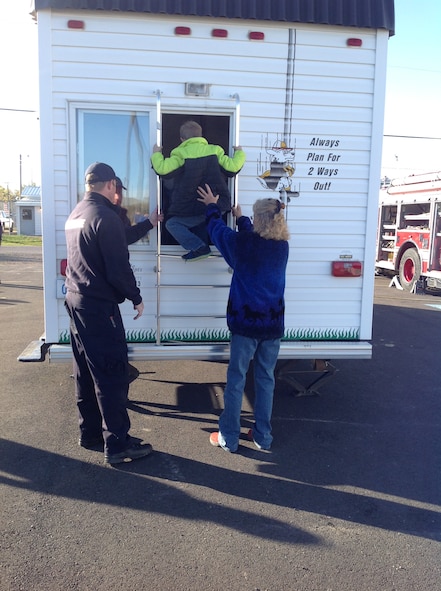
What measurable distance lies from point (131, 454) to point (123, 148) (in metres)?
2.42

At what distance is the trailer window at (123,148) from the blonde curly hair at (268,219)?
3.34 ft

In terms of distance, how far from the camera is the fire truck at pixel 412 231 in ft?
43.8

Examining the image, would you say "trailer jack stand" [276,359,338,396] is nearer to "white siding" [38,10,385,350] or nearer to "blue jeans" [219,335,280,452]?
"white siding" [38,10,385,350]

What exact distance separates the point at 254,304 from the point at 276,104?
5.54ft

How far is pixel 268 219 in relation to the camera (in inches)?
160

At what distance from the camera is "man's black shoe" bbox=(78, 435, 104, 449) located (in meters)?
4.45

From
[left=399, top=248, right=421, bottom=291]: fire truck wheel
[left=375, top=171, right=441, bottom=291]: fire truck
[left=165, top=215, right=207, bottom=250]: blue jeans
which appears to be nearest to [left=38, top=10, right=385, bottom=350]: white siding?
[left=165, top=215, right=207, bottom=250]: blue jeans

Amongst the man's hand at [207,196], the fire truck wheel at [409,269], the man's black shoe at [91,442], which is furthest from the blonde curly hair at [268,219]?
the fire truck wheel at [409,269]

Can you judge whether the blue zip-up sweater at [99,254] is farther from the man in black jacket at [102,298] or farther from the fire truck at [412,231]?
the fire truck at [412,231]

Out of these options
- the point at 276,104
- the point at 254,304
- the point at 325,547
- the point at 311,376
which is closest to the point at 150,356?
the point at 254,304

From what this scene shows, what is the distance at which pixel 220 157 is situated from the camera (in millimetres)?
4344

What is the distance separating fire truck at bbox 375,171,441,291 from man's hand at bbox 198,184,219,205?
1016 centimetres

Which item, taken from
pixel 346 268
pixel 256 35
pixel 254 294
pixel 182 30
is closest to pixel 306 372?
pixel 346 268

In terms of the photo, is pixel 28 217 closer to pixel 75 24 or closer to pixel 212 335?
pixel 75 24
